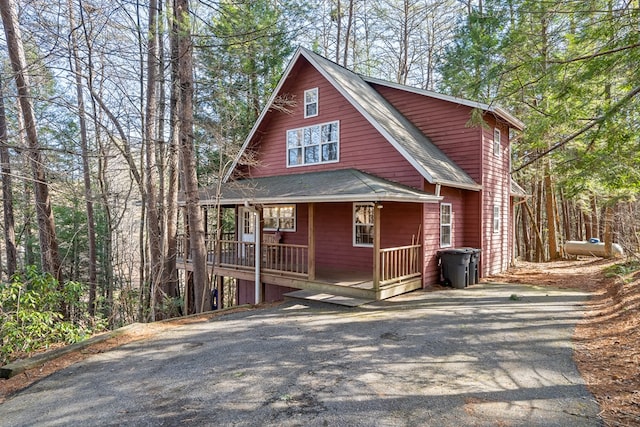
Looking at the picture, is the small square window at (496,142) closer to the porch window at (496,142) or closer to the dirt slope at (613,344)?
the porch window at (496,142)

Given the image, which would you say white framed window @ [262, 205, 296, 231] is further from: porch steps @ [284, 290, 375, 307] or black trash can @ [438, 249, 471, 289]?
black trash can @ [438, 249, 471, 289]

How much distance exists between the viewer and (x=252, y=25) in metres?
8.72

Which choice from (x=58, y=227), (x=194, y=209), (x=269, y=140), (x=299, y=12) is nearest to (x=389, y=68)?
(x=299, y=12)

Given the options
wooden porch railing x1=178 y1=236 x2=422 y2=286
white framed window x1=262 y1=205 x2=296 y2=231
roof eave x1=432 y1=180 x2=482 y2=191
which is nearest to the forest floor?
wooden porch railing x1=178 y1=236 x2=422 y2=286

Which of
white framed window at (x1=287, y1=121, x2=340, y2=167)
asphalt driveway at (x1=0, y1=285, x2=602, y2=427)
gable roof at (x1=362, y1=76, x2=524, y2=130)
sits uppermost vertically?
gable roof at (x1=362, y1=76, x2=524, y2=130)

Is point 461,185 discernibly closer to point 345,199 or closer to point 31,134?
point 345,199

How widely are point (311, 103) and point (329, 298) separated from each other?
7.25 metres

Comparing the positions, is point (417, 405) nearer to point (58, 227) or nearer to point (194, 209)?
point (194, 209)

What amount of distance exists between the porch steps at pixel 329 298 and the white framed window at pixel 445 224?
3925mm

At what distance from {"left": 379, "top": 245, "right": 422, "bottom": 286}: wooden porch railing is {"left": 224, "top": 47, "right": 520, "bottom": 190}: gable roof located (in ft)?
6.69

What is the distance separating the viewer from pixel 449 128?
12578 mm

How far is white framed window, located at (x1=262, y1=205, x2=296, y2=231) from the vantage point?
541 inches

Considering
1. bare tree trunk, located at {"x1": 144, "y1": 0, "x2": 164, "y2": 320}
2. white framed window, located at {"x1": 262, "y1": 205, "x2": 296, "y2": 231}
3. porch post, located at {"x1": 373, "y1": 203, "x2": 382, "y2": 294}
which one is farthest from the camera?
white framed window, located at {"x1": 262, "y1": 205, "x2": 296, "y2": 231}

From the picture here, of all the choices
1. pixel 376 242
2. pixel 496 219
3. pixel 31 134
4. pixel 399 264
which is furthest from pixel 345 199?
pixel 496 219
